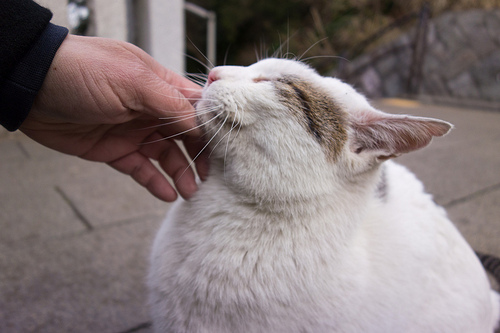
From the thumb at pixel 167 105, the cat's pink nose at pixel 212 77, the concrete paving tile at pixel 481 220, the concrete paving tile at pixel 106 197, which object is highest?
the concrete paving tile at pixel 481 220

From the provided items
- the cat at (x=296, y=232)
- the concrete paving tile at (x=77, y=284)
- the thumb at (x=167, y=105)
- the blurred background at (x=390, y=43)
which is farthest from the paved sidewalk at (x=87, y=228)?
the blurred background at (x=390, y=43)

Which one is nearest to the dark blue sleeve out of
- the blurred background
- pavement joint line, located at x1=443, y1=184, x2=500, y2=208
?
pavement joint line, located at x1=443, y1=184, x2=500, y2=208

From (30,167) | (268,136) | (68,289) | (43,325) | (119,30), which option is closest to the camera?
(268,136)

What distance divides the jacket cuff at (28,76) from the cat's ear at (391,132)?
1170mm

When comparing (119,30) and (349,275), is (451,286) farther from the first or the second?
(119,30)

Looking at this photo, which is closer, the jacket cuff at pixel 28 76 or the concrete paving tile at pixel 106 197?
the jacket cuff at pixel 28 76

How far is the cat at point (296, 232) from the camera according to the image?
1.36 metres

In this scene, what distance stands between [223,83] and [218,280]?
2.39 ft

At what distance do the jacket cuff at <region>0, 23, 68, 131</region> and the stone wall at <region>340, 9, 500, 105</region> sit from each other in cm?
787

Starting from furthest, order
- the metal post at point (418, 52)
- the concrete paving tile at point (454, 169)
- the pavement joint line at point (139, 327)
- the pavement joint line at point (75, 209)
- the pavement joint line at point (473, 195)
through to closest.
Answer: the metal post at point (418, 52) < the concrete paving tile at point (454, 169) < the pavement joint line at point (473, 195) < the pavement joint line at point (75, 209) < the pavement joint line at point (139, 327)

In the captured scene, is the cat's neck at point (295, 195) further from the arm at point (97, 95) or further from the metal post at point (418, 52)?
the metal post at point (418, 52)

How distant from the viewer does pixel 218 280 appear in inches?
54.2

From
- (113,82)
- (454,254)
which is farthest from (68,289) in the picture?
(454,254)

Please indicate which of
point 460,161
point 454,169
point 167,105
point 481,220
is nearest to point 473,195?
point 481,220
